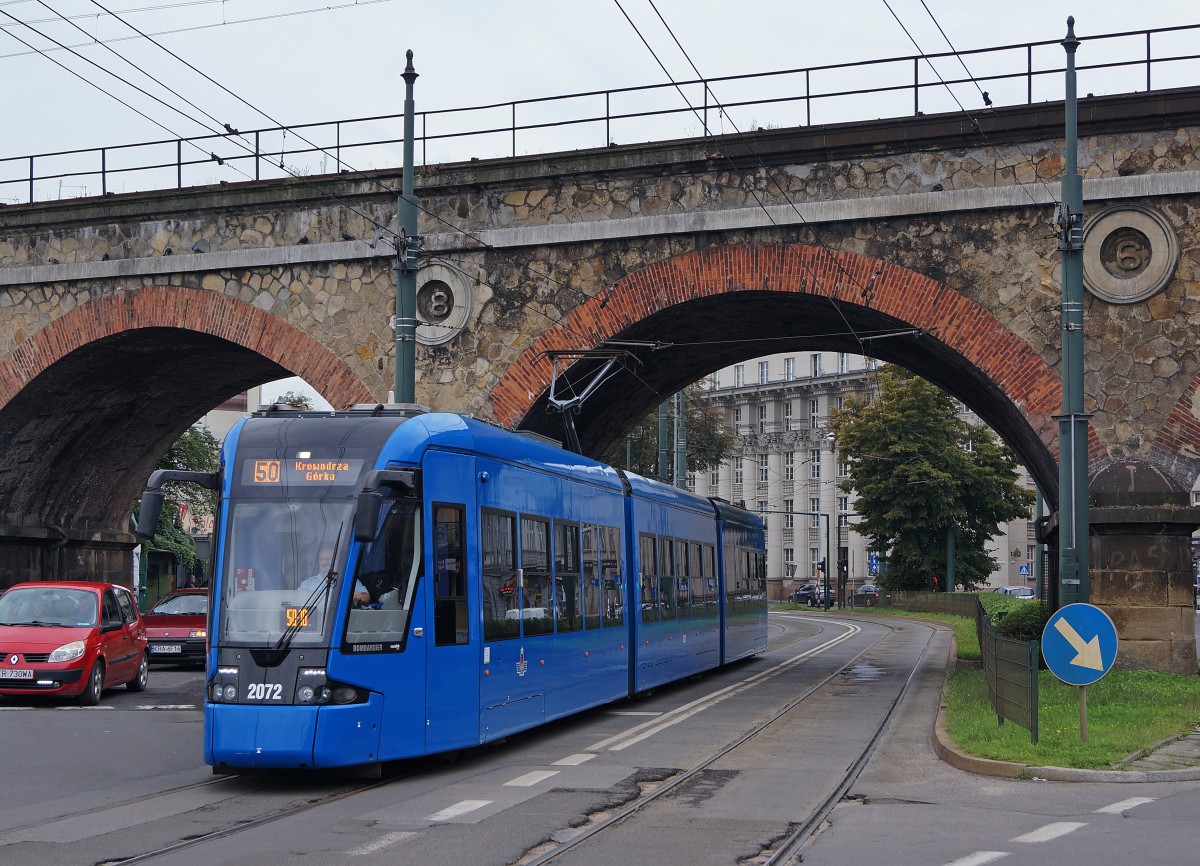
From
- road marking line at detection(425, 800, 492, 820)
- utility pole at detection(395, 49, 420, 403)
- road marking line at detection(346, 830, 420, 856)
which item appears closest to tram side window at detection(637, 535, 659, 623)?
utility pole at detection(395, 49, 420, 403)

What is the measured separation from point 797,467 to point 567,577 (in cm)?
7581

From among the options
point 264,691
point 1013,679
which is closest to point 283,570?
point 264,691

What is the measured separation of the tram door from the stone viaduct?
8448 millimetres

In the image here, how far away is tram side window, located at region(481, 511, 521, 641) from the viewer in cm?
1250

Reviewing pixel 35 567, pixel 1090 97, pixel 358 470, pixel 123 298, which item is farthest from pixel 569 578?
pixel 35 567

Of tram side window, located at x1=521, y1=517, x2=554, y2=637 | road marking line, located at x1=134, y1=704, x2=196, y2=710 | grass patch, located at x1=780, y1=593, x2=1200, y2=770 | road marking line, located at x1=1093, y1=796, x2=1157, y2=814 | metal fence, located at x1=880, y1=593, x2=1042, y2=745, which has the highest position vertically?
tram side window, located at x1=521, y1=517, x2=554, y2=637

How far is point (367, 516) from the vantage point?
1035 centimetres

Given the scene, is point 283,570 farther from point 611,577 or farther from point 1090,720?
point 1090,720

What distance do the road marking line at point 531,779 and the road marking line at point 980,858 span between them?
3.70 m

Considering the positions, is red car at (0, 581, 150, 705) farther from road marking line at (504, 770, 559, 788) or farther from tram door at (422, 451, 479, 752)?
road marking line at (504, 770, 559, 788)

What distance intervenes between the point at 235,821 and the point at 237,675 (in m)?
1.55

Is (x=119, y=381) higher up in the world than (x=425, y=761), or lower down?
higher up

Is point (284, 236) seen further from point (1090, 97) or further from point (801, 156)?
point (1090, 97)

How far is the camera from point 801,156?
19562mm
